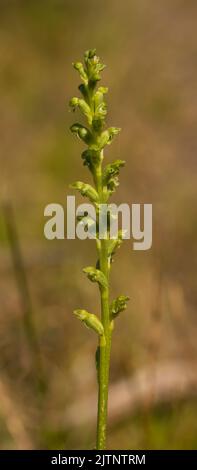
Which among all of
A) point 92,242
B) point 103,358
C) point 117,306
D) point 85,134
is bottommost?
point 103,358

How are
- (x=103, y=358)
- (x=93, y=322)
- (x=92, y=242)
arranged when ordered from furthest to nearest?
(x=92, y=242), (x=93, y=322), (x=103, y=358)

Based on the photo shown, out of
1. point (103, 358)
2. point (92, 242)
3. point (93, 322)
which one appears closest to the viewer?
point (103, 358)

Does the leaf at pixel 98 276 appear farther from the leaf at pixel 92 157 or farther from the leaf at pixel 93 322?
the leaf at pixel 92 157

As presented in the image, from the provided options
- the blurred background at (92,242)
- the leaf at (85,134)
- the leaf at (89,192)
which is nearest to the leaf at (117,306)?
the leaf at (89,192)

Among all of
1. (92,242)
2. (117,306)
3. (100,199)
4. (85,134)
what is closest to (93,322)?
(117,306)

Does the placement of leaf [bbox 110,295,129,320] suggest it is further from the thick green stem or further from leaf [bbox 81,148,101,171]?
leaf [bbox 81,148,101,171]

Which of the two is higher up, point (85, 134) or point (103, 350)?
point (85, 134)

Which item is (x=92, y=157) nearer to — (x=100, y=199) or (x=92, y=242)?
(x=100, y=199)

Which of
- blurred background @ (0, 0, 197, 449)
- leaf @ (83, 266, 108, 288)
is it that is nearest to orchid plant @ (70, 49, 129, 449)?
leaf @ (83, 266, 108, 288)
